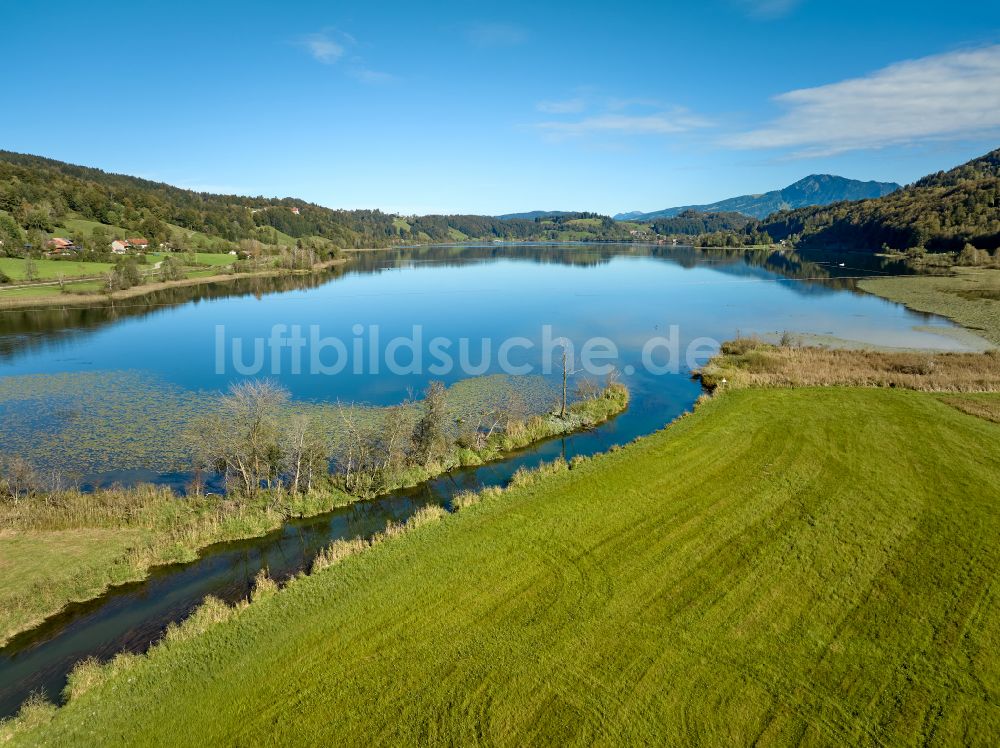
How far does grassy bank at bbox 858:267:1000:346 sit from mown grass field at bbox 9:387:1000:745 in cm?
5031

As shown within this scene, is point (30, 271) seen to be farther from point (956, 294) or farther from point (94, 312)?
point (956, 294)

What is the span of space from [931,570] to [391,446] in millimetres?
20613

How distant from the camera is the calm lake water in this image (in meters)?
16.7

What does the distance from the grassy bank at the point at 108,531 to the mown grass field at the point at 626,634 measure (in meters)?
4.92

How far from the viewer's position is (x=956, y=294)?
8056cm

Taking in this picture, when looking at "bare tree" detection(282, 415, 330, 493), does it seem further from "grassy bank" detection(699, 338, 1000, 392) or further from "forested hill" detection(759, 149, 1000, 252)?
"forested hill" detection(759, 149, 1000, 252)

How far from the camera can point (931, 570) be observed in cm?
1620

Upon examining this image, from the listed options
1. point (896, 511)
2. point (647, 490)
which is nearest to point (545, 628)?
point (647, 490)

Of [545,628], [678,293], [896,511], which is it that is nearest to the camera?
[545,628]

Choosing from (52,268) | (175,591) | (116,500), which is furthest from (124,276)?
(175,591)

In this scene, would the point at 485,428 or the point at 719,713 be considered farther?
the point at 485,428

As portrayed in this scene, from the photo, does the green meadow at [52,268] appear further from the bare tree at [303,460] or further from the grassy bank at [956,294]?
the grassy bank at [956,294]

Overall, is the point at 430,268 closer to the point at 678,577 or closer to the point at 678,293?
the point at 678,293

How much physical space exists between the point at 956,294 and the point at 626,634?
97122 mm
